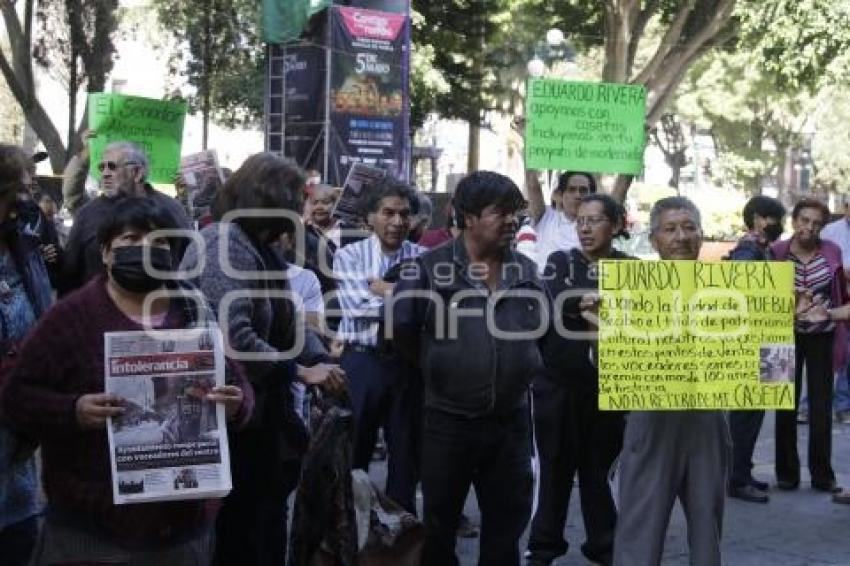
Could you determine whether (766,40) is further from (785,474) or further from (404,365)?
(404,365)

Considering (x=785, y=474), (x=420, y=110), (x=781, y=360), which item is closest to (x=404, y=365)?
(x=781, y=360)

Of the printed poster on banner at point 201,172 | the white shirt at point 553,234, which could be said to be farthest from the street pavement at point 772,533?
the printed poster on banner at point 201,172

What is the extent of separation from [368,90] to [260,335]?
381 inches

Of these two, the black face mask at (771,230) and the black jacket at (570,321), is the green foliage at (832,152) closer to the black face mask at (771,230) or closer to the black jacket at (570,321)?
the black face mask at (771,230)

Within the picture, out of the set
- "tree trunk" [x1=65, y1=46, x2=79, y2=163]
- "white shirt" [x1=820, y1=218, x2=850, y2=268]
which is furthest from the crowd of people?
"tree trunk" [x1=65, y1=46, x2=79, y2=163]

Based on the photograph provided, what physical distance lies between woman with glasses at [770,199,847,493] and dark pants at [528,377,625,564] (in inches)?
81.5

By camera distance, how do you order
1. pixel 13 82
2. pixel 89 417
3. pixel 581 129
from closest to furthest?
pixel 89 417 < pixel 581 129 < pixel 13 82

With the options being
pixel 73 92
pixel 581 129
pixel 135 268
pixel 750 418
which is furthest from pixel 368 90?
pixel 73 92

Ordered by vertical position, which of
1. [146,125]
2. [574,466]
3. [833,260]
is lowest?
[574,466]

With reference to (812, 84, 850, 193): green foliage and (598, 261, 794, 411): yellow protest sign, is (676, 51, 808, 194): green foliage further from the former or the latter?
(598, 261, 794, 411): yellow protest sign

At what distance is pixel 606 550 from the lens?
5957 mm

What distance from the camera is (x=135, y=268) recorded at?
3410 mm

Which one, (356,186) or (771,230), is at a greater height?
(356,186)

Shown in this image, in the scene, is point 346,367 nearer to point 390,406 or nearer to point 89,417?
point 390,406
